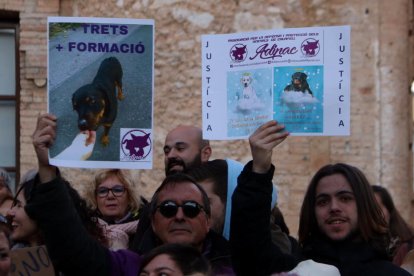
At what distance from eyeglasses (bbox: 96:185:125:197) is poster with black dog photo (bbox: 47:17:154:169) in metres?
1.45

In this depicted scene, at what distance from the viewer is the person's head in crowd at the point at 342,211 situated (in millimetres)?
5477

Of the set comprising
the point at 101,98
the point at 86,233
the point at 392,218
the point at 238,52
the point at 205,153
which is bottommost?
the point at 392,218

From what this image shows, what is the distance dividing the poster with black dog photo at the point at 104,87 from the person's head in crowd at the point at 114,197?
1451mm

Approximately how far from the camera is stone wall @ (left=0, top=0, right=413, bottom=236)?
35.8 feet

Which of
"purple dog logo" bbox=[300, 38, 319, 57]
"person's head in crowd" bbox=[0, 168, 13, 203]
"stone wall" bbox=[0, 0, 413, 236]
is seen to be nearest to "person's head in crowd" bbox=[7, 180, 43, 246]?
"person's head in crowd" bbox=[0, 168, 13, 203]

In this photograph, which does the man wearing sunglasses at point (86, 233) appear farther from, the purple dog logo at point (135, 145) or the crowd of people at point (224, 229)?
the purple dog logo at point (135, 145)

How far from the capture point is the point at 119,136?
5805mm

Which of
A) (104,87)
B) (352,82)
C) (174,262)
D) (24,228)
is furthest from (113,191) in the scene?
(352,82)

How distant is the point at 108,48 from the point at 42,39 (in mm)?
5696

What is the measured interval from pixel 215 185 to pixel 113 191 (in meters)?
1.43

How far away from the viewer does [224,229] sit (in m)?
5.97

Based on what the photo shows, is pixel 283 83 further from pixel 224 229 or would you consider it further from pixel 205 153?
pixel 205 153

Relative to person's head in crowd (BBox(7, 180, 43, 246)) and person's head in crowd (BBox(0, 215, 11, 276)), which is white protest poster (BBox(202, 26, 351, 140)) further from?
person's head in crowd (BBox(0, 215, 11, 276))

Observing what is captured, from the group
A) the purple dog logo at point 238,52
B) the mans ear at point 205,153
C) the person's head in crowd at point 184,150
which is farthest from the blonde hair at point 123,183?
the purple dog logo at point 238,52
